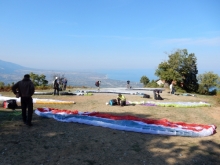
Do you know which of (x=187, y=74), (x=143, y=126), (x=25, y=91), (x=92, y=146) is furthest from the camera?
(x=187, y=74)

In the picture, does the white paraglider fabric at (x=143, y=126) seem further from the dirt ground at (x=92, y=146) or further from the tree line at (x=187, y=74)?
the tree line at (x=187, y=74)

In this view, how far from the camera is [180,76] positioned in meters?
44.5

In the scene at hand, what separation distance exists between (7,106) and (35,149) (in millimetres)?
7001

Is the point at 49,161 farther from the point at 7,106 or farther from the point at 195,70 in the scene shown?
the point at 195,70

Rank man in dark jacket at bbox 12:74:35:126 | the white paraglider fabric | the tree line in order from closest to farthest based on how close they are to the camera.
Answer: man in dark jacket at bbox 12:74:35:126 < the white paraglider fabric < the tree line

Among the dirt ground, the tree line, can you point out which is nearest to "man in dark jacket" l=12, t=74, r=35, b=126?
the dirt ground

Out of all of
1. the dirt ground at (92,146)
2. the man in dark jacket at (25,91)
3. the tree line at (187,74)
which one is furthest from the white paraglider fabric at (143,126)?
the tree line at (187,74)

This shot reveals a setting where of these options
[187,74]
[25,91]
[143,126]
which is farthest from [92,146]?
[187,74]

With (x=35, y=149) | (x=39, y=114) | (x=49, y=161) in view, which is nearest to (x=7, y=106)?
(x=39, y=114)

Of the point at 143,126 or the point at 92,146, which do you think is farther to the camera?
the point at 143,126

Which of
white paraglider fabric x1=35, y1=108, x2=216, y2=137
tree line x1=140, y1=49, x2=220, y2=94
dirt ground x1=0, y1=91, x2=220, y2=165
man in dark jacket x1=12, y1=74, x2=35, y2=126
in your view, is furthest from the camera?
tree line x1=140, y1=49, x2=220, y2=94

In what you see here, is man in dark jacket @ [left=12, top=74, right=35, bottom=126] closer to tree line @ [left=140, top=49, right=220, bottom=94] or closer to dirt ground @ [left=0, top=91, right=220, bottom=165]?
dirt ground @ [left=0, top=91, right=220, bottom=165]

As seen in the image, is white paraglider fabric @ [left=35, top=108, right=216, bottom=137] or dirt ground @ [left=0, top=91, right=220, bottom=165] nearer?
dirt ground @ [left=0, top=91, right=220, bottom=165]

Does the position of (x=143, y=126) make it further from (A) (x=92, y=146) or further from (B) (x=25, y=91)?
(B) (x=25, y=91)
